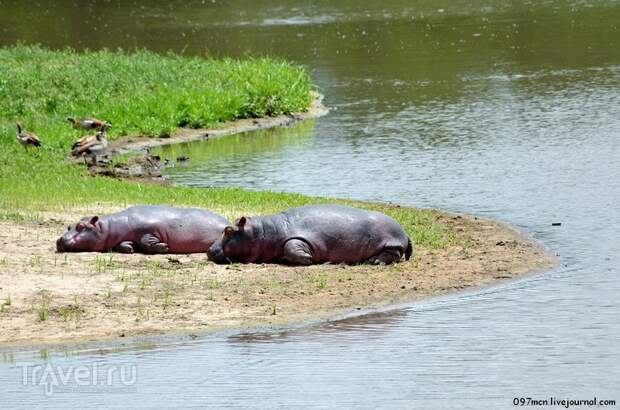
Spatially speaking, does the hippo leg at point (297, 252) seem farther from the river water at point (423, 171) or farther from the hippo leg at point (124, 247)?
the hippo leg at point (124, 247)

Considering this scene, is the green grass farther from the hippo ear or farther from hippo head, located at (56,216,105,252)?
the hippo ear

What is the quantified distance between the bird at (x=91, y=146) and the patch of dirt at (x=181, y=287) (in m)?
6.11

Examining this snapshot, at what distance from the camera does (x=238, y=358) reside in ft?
33.2

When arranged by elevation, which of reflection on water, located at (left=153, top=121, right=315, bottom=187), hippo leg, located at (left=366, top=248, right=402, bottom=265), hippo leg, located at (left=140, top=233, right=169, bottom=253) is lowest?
hippo leg, located at (left=366, top=248, right=402, bottom=265)

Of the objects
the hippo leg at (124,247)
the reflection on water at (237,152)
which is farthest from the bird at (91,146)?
the hippo leg at (124,247)

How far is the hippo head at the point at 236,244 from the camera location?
12805 millimetres

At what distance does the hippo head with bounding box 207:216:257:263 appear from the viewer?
42.0ft

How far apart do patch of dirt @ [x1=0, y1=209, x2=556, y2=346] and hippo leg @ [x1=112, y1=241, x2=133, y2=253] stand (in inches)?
7.7

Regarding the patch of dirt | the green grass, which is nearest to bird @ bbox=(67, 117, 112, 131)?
the green grass

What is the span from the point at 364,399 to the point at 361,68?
23.7 m

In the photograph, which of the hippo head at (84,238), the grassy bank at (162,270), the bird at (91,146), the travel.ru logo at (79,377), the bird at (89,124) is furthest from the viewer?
the bird at (89,124)

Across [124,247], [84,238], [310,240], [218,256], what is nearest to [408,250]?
[310,240]

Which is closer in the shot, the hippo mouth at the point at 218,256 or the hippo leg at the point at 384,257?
the hippo mouth at the point at 218,256

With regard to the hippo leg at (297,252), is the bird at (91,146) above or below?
above
